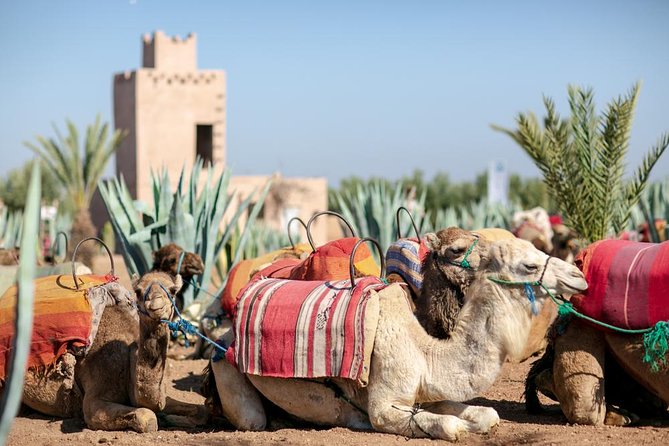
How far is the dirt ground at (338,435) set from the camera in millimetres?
5504

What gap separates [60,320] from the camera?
659 centimetres

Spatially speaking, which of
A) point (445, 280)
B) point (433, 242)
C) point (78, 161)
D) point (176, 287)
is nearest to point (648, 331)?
point (445, 280)

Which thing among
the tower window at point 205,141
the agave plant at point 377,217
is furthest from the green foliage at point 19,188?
the agave plant at point 377,217

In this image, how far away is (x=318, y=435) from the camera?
18.9ft

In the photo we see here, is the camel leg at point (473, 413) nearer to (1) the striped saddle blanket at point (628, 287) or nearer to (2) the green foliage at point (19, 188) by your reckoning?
(1) the striped saddle blanket at point (628, 287)

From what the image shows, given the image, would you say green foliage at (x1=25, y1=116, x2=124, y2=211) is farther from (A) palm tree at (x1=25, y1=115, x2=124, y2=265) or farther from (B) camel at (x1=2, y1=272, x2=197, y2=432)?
(B) camel at (x1=2, y1=272, x2=197, y2=432)

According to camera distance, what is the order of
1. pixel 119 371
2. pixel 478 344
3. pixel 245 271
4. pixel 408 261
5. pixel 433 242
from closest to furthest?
pixel 478 344 < pixel 433 242 < pixel 119 371 < pixel 408 261 < pixel 245 271

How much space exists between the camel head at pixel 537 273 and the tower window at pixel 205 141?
36.1 meters

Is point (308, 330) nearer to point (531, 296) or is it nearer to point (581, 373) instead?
point (531, 296)

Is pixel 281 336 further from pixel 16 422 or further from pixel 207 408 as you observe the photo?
pixel 16 422

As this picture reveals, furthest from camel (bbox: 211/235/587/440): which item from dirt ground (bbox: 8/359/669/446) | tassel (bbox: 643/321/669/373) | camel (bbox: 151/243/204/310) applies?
camel (bbox: 151/243/204/310)

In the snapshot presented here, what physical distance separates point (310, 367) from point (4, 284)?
417 centimetres

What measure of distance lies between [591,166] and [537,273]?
651 cm

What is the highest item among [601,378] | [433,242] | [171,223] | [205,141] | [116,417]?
[205,141]
